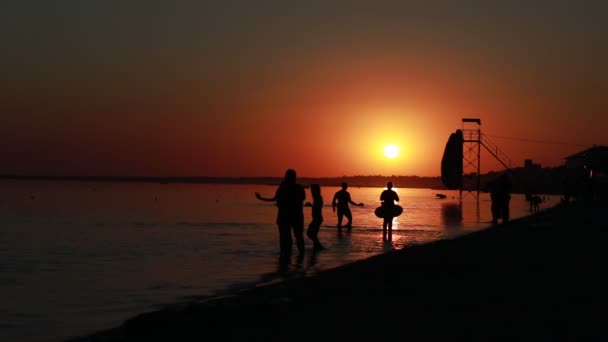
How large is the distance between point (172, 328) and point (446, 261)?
7059 mm

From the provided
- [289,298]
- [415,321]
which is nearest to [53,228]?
[289,298]

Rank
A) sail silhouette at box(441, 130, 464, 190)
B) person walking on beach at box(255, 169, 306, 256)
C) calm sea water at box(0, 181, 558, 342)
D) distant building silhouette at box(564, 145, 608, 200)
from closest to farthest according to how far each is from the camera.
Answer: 1. calm sea water at box(0, 181, 558, 342)
2. person walking on beach at box(255, 169, 306, 256)
3. distant building silhouette at box(564, 145, 608, 200)
4. sail silhouette at box(441, 130, 464, 190)

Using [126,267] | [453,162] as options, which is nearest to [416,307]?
[126,267]

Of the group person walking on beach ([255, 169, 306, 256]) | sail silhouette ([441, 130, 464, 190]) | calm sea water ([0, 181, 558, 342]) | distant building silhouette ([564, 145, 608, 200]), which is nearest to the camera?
calm sea water ([0, 181, 558, 342])

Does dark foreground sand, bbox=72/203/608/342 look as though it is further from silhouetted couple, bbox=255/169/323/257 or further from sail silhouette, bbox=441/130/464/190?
sail silhouette, bbox=441/130/464/190

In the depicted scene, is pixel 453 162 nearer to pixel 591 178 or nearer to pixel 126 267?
pixel 591 178

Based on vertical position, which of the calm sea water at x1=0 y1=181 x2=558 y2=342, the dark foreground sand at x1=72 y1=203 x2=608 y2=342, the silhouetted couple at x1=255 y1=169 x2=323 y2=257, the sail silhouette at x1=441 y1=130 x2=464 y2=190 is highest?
the sail silhouette at x1=441 y1=130 x2=464 y2=190

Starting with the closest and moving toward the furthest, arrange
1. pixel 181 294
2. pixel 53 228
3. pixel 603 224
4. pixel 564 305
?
pixel 564 305 → pixel 181 294 → pixel 603 224 → pixel 53 228

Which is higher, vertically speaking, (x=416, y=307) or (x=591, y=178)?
(x=591, y=178)

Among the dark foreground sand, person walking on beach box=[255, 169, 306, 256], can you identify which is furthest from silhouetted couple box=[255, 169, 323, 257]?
the dark foreground sand

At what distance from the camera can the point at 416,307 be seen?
893 centimetres

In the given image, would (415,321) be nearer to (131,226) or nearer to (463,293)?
(463,293)

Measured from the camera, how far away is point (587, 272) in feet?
38.1

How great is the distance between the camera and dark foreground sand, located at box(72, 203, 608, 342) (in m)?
7.58
